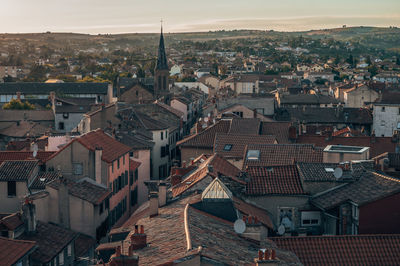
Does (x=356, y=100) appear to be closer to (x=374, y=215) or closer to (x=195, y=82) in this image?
(x=195, y=82)

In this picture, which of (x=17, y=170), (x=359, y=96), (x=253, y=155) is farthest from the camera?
(x=359, y=96)

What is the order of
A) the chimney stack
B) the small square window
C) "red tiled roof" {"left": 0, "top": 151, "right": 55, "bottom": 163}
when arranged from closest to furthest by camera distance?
the chimney stack, the small square window, "red tiled roof" {"left": 0, "top": 151, "right": 55, "bottom": 163}

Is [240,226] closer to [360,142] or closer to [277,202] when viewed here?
[277,202]

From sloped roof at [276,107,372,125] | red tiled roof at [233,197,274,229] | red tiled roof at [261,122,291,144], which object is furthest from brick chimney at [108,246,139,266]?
sloped roof at [276,107,372,125]

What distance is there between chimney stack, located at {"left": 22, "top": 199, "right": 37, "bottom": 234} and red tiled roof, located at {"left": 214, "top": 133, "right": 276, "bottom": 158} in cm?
1705

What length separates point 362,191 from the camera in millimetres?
28344

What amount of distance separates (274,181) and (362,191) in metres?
4.29

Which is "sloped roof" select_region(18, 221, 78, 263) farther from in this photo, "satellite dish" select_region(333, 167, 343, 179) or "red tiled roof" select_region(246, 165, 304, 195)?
"satellite dish" select_region(333, 167, 343, 179)

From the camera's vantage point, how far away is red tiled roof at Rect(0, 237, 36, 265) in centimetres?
2289

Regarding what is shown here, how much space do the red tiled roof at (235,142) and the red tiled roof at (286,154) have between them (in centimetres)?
312

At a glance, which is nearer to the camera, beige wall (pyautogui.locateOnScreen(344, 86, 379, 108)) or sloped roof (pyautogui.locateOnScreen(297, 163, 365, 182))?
sloped roof (pyautogui.locateOnScreen(297, 163, 365, 182))

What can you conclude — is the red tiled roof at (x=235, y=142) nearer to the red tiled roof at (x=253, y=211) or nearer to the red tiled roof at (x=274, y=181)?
the red tiled roof at (x=274, y=181)

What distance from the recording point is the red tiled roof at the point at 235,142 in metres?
44.0

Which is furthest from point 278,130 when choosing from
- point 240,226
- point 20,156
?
point 240,226
